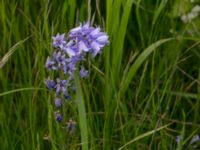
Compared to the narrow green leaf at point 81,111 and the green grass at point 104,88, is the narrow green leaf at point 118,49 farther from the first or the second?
the narrow green leaf at point 81,111

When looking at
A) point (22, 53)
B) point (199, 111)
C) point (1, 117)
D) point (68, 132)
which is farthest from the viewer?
point (199, 111)

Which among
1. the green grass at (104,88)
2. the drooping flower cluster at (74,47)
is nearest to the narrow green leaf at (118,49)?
the green grass at (104,88)

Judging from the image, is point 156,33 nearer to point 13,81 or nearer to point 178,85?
point 178,85

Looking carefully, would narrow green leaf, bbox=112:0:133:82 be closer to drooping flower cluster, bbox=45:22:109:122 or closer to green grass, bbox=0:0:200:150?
green grass, bbox=0:0:200:150

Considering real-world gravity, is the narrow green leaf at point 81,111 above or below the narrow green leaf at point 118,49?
below

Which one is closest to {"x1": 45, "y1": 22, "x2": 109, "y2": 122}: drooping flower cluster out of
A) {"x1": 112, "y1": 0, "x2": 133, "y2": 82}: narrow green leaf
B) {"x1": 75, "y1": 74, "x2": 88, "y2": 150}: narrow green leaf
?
{"x1": 75, "y1": 74, "x2": 88, "y2": 150}: narrow green leaf

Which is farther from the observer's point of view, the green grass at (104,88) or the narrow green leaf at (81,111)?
the green grass at (104,88)

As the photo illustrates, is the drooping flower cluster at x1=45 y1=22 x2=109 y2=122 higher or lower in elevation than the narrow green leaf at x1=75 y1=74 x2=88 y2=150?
higher

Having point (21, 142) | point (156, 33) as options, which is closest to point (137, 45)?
point (156, 33)

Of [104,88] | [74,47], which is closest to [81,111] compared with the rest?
[74,47]
